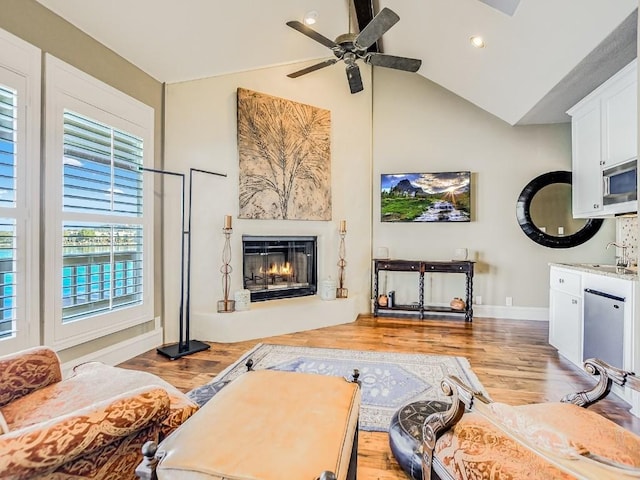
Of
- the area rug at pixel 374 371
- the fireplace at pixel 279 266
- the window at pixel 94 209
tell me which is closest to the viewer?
the area rug at pixel 374 371

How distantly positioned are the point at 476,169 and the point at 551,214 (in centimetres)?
118

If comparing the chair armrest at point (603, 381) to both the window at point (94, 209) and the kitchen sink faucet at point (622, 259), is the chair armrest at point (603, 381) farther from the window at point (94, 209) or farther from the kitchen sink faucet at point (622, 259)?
the window at point (94, 209)

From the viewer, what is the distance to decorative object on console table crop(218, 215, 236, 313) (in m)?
3.87

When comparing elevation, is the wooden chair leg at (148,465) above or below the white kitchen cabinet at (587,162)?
below

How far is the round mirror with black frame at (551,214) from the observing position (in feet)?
15.1

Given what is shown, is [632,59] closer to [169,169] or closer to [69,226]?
[169,169]

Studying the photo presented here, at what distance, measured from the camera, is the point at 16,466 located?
Result: 84 centimetres

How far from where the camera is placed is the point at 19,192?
7.47 feet

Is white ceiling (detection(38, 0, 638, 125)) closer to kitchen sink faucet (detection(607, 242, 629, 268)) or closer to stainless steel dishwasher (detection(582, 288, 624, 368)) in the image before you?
kitchen sink faucet (detection(607, 242, 629, 268))

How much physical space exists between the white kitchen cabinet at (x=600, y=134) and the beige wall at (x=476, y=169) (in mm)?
1072

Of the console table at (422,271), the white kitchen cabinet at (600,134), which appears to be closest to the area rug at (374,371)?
the console table at (422,271)

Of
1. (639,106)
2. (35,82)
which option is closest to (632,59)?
(639,106)

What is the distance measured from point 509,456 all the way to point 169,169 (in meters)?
3.74

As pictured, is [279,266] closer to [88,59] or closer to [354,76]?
[354,76]
